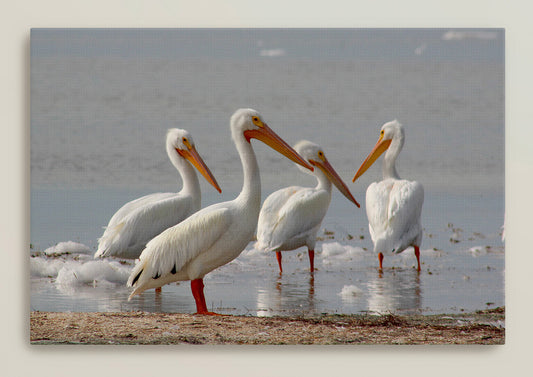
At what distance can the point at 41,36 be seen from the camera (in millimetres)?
4234

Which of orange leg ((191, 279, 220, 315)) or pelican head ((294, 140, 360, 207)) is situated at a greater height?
pelican head ((294, 140, 360, 207))

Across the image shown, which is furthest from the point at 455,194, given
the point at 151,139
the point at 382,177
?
the point at 151,139

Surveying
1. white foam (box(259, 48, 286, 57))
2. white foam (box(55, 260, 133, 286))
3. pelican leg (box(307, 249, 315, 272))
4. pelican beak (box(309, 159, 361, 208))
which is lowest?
white foam (box(55, 260, 133, 286))

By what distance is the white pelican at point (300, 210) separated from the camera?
438 centimetres

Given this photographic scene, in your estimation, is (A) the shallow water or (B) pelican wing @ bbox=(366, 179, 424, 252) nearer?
(A) the shallow water

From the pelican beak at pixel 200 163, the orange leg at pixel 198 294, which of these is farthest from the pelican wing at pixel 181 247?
the pelican beak at pixel 200 163

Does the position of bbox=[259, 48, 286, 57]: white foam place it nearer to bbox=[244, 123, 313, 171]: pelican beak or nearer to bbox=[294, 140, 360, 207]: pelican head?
bbox=[244, 123, 313, 171]: pelican beak

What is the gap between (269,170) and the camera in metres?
4.41

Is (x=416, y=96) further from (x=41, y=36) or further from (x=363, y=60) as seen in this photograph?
(x=41, y=36)

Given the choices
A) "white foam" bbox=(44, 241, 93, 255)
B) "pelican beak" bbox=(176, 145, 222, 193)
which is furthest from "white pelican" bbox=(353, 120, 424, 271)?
"white foam" bbox=(44, 241, 93, 255)

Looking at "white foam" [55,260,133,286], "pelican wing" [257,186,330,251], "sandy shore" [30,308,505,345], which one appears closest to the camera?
"sandy shore" [30,308,505,345]

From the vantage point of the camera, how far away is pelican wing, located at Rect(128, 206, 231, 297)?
4.19m

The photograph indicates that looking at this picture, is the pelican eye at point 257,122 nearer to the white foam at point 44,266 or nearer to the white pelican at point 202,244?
the white pelican at point 202,244

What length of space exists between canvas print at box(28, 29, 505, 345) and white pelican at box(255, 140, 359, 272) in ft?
0.07
